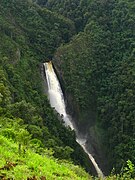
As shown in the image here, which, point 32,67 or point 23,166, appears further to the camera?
point 32,67

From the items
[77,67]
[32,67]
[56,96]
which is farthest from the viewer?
[77,67]

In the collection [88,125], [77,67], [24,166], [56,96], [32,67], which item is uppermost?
[32,67]

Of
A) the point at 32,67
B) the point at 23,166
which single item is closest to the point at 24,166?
the point at 23,166

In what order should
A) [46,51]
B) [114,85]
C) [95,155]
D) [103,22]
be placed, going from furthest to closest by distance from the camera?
[103,22]
[46,51]
[114,85]
[95,155]

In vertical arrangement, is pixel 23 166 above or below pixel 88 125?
below

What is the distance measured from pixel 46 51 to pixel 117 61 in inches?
440

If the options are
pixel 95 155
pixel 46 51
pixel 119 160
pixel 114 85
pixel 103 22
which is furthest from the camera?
pixel 103 22

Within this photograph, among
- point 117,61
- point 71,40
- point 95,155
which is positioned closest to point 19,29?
point 71,40

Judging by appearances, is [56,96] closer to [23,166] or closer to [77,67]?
[77,67]

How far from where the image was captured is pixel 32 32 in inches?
2093

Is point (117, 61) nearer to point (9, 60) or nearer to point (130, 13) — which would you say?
point (130, 13)

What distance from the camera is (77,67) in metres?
48.8

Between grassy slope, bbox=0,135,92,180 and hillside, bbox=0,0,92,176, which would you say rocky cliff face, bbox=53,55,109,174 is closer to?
hillside, bbox=0,0,92,176

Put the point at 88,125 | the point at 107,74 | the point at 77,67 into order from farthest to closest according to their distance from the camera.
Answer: the point at 77,67, the point at 107,74, the point at 88,125
